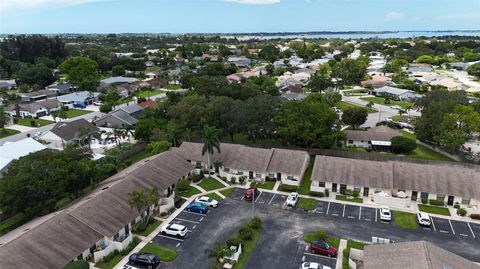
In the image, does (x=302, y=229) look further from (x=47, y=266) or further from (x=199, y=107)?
(x=199, y=107)

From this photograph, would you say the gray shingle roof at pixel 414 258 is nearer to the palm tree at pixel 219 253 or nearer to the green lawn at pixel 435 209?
the palm tree at pixel 219 253

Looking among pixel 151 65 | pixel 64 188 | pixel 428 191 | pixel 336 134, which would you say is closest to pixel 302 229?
pixel 428 191

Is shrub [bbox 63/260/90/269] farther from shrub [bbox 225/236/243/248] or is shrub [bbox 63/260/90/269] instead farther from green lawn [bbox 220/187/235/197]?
green lawn [bbox 220/187/235/197]

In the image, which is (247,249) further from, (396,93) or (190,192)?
(396,93)

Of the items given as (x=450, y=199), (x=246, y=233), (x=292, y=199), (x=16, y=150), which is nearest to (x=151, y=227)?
(x=246, y=233)

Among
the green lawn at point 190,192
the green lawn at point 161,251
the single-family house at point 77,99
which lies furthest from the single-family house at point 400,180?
the single-family house at point 77,99

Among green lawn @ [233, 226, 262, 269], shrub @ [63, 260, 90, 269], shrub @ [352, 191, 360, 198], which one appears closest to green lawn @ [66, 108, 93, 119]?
shrub @ [63, 260, 90, 269]

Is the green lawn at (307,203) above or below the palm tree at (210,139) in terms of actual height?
below
